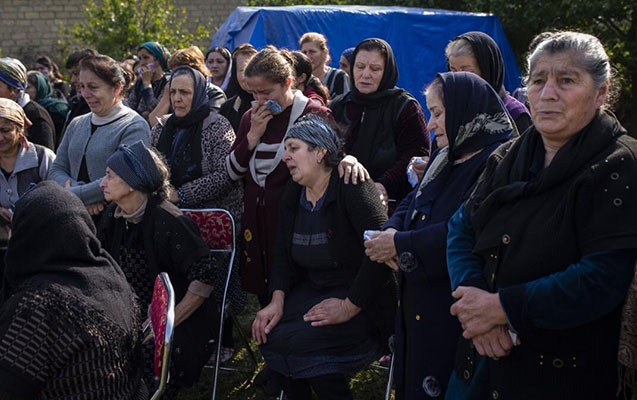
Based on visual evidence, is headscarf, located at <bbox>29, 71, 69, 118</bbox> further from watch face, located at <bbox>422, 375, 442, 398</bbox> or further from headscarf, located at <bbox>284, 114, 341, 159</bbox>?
watch face, located at <bbox>422, 375, 442, 398</bbox>

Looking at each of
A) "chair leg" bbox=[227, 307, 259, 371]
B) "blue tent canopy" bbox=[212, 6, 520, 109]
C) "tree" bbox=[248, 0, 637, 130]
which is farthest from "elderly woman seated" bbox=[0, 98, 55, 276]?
"tree" bbox=[248, 0, 637, 130]

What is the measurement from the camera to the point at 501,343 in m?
2.37

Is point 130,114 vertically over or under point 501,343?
under

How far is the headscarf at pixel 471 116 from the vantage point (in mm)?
2936

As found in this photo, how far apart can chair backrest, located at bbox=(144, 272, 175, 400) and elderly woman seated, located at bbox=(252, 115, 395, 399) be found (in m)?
0.67

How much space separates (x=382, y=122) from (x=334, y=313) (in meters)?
1.35

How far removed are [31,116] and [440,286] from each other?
13.8ft

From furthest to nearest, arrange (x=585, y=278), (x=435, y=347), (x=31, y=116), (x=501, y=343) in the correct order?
(x=31, y=116) → (x=435, y=347) → (x=501, y=343) → (x=585, y=278)

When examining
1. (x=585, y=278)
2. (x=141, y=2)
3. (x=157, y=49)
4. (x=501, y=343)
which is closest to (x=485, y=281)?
(x=501, y=343)

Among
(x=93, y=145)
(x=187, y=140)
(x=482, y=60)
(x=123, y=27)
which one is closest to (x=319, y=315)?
(x=482, y=60)

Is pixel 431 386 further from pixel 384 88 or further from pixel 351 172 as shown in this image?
pixel 384 88

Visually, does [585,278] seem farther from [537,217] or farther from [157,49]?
[157,49]

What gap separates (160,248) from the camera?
12.8 ft

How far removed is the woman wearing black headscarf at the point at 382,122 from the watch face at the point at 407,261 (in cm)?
134
